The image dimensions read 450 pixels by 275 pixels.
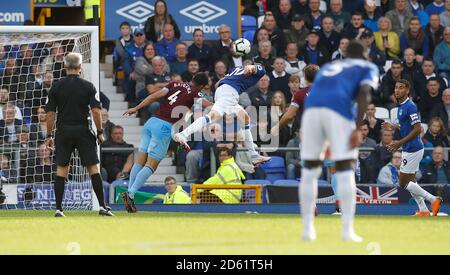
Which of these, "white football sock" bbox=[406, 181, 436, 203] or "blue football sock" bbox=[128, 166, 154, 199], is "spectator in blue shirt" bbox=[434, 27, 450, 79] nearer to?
"white football sock" bbox=[406, 181, 436, 203]

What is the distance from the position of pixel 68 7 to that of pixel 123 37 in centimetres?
195

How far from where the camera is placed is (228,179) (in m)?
22.9

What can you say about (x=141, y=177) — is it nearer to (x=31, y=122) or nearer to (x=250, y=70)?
(x=250, y=70)

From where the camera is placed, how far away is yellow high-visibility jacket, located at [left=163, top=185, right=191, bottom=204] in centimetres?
2280

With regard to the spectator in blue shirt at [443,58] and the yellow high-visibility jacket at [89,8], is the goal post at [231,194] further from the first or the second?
the spectator in blue shirt at [443,58]

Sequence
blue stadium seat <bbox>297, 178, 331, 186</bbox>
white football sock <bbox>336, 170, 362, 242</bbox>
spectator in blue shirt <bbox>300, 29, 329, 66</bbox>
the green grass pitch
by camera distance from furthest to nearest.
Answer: spectator in blue shirt <bbox>300, 29, 329, 66</bbox>, blue stadium seat <bbox>297, 178, 331, 186</bbox>, the green grass pitch, white football sock <bbox>336, 170, 362, 242</bbox>

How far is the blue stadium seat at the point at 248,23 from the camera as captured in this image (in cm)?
2719

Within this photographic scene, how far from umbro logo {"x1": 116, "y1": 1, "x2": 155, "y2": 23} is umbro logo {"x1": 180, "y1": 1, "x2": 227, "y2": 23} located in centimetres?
74

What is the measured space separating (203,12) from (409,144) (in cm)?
799

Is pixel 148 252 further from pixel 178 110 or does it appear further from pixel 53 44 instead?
pixel 53 44

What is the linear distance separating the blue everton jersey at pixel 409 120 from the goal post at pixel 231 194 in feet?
11.3

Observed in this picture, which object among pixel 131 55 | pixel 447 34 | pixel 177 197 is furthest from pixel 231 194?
pixel 447 34

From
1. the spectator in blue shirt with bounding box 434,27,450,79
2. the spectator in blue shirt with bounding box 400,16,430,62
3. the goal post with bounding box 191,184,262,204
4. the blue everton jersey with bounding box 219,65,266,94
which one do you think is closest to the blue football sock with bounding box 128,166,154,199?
the blue everton jersey with bounding box 219,65,266,94

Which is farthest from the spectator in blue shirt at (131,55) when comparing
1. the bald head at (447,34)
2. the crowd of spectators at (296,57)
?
the bald head at (447,34)
